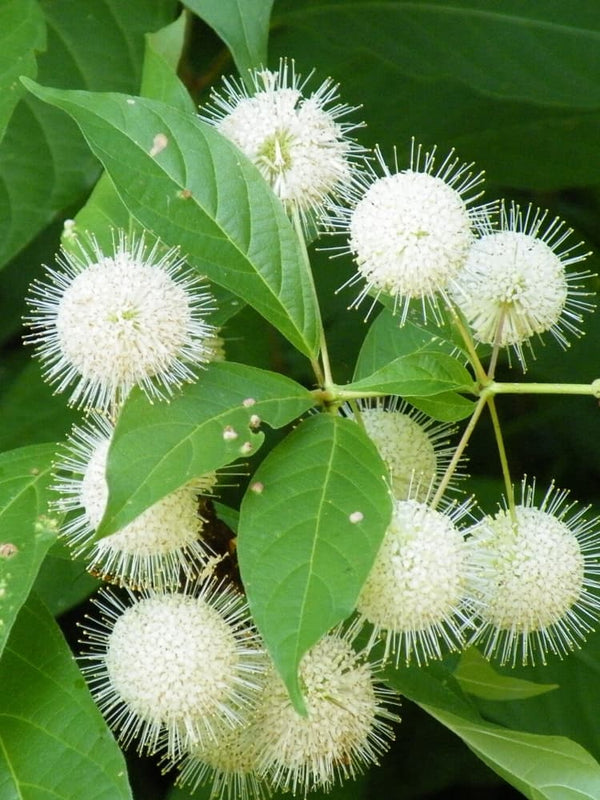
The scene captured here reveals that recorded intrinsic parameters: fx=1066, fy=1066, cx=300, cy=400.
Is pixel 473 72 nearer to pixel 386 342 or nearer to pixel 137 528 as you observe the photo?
pixel 386 342

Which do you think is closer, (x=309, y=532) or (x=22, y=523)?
(x=309, y=532)

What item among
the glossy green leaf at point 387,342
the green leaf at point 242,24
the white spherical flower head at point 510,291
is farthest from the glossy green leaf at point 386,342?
the green leaf at point 242,24

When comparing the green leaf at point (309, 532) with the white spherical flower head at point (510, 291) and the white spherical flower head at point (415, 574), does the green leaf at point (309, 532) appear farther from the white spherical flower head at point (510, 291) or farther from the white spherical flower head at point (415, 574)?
the white spherical flower head at point (510, 291)

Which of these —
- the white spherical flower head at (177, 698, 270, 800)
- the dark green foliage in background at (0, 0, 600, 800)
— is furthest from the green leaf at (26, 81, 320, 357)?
the white spherical flower head at (177, 698, 270, 800)

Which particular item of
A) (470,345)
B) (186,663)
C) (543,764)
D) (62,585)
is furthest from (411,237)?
(62,585)

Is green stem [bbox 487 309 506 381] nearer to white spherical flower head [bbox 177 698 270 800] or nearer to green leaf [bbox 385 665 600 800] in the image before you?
green leaf [bbox 385 665 600 800]

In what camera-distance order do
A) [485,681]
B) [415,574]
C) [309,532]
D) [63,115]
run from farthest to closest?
[63,115] → [485,681] → [415,574] → [309,532]

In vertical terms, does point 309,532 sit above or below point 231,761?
above
